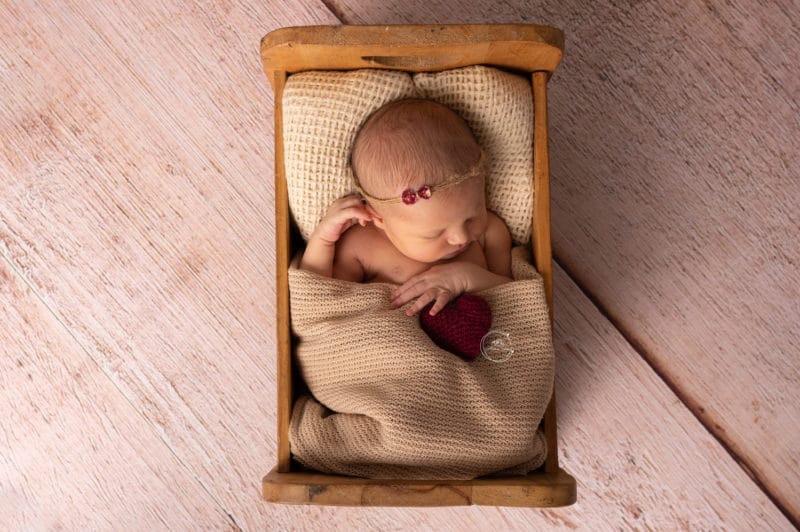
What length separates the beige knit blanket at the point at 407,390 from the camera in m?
0.90

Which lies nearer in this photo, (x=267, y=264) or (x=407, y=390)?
(x=407, y=390)

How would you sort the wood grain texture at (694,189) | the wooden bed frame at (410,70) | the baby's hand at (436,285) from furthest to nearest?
the wood grain texture at (694,189), the baby's hand at (436,285), the wooden bed frame at (410,70)

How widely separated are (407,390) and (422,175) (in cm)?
28

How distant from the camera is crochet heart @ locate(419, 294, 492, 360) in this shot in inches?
36.7

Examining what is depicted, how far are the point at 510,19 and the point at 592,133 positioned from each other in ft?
0.80

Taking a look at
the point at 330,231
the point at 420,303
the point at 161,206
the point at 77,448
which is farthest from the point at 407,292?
the point at 77,448

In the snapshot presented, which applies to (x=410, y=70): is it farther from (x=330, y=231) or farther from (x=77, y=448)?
(x=77, y=448)

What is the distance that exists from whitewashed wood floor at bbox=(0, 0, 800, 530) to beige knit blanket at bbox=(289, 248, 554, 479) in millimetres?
247

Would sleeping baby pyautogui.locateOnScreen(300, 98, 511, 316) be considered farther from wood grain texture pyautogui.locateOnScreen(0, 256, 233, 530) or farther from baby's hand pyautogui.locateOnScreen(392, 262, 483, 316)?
wood grain texture pyautogui.locateOnScreen(0, 256, 233, 530)

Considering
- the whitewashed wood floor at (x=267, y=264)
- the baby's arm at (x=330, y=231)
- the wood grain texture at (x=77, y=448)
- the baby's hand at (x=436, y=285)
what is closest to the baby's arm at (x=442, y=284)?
the baby's hand at (x=436, y=285)

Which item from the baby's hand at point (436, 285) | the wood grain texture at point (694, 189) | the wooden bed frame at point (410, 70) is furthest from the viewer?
the wood grain texture at point (694, 189)

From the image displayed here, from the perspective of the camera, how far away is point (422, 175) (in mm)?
881

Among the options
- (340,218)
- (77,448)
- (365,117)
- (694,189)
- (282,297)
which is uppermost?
(694,189)

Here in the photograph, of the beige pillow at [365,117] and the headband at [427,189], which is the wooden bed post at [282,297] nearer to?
the beige pillow at [365,117]
